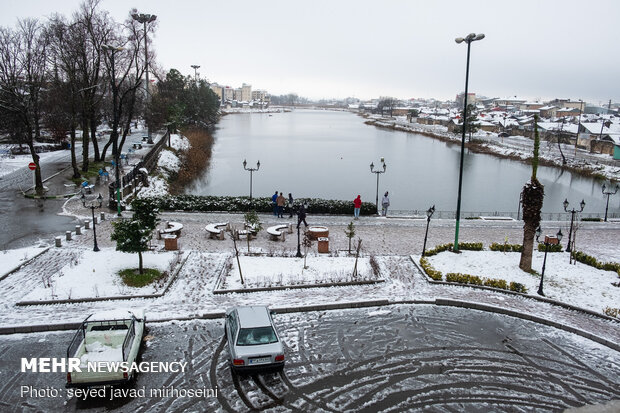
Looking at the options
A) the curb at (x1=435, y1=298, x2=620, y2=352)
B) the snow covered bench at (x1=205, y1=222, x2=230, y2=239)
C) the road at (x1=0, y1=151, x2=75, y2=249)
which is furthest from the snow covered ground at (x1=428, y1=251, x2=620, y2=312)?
the road at (x1=0, y1=151, x2=75, y2=249)

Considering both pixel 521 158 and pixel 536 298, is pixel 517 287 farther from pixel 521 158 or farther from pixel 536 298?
pixel 521 158

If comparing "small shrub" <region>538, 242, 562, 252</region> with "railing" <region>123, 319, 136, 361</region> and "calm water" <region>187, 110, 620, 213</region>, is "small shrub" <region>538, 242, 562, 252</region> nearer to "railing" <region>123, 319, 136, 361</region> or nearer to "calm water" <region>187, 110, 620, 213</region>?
"calm water" <region>187, 110, 620, 213</region>

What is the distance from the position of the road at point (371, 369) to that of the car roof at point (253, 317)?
928mm

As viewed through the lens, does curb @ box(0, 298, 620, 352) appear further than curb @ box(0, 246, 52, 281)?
No

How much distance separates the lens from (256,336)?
29.9 ft

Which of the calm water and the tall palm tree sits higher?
the tall palm tree

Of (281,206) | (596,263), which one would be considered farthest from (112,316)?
(596,263)

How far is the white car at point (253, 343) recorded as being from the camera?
871 centimetres

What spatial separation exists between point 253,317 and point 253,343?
69 cm

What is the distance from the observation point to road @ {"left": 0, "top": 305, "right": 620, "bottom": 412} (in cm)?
817

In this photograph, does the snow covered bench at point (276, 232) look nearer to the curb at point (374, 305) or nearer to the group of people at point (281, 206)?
the group of people at point (281, 206)

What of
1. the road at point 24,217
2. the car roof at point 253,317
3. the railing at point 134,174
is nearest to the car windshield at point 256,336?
the car roof at point 253,317

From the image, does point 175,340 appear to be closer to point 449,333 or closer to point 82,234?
point 449,333

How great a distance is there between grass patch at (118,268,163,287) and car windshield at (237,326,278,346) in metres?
5.23
